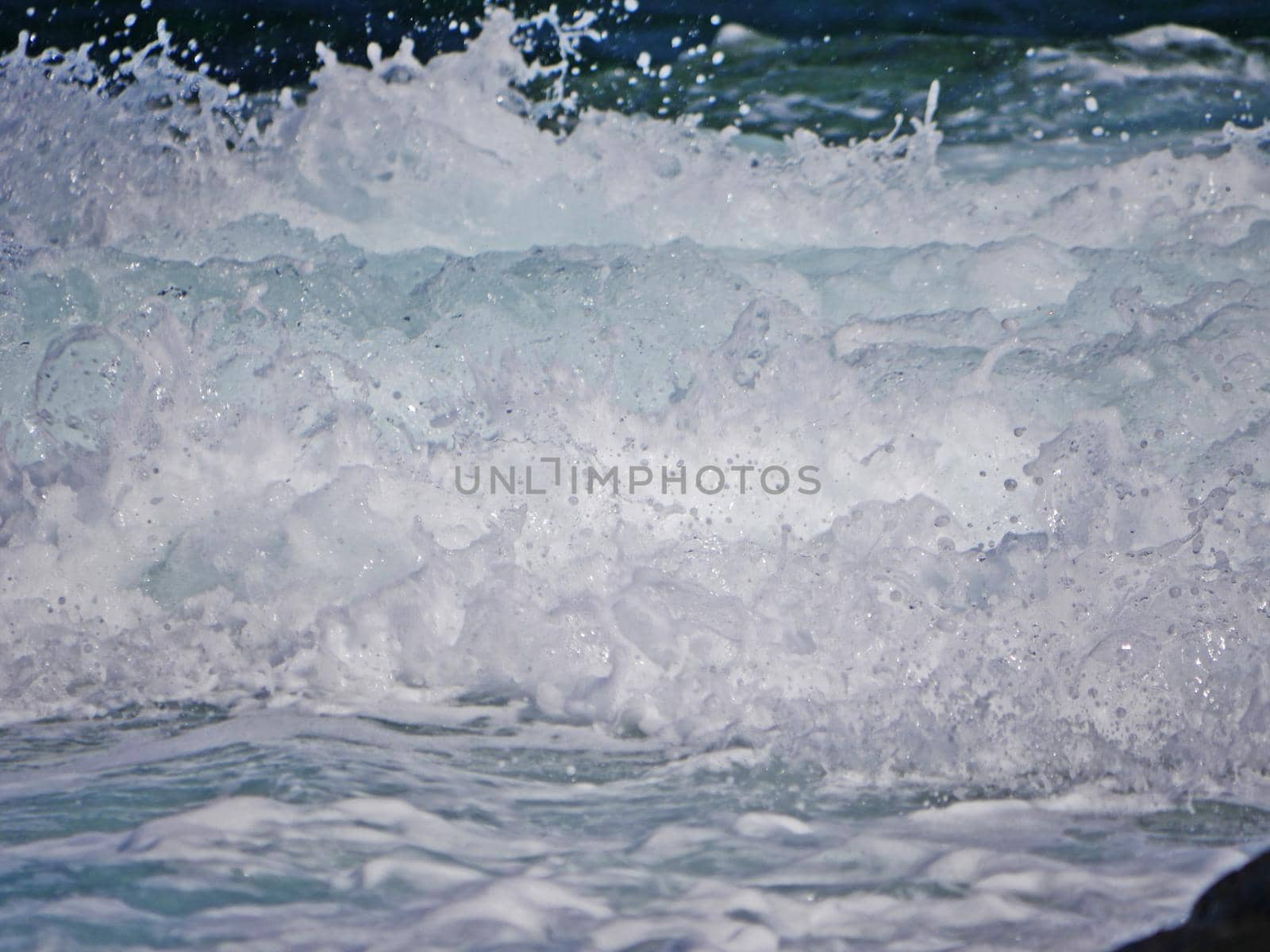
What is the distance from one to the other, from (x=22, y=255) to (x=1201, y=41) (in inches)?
260

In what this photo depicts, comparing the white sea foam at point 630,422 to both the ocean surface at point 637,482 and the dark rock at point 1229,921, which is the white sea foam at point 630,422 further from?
the dark rock at point 1229,921

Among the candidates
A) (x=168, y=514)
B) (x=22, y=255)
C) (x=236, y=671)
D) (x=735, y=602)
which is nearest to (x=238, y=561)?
(x=168, y=514)

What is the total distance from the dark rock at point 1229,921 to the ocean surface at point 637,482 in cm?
16

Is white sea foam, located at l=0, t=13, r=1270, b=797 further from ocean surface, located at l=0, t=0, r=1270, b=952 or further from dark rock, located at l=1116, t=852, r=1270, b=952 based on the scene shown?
dark rock, located at l=1116, t=852, r=1270, b=952

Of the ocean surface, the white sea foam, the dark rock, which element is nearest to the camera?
the dark rock

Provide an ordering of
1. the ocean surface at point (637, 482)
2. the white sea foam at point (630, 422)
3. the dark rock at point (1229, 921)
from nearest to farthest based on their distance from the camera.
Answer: the dark rock at point (1229, 921), the ocean surface at point (637, 482), the white sea foam at point (630, 422)

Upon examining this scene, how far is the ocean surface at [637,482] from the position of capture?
1.95 m

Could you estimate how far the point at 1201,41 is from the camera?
676cm

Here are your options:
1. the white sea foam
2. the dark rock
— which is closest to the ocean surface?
the white sea foam

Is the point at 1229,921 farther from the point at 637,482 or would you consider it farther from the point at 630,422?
the point at 630,422

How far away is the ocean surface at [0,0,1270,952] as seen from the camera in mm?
1948

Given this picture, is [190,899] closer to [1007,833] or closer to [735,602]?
[1007,833]

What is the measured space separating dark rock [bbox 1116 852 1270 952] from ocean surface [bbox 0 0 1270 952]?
6.1 inches

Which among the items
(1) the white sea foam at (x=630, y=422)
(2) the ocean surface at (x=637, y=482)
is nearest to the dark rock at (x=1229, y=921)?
(2) the ocean surface at (x=637, y=482)
